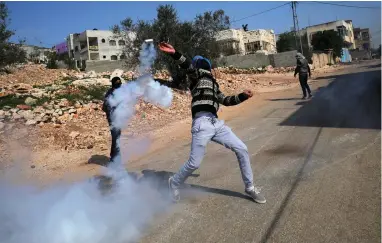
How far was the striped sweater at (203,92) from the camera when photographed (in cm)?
413

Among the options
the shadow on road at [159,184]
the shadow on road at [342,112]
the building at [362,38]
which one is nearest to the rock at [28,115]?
the shadow on road at [159,184]

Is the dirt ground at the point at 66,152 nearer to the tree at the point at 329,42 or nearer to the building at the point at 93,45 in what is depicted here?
the tree at the point at 329,42

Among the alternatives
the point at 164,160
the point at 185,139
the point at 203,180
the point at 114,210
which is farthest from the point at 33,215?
the point at 185,139

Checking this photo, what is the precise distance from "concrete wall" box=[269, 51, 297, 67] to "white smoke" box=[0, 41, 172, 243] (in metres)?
33.3

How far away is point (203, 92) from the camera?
13.7ft

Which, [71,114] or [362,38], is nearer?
[71,114]

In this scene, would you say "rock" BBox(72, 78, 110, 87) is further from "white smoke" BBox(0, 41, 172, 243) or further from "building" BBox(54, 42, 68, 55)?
"building" BBox(54, 42, 68, 55)

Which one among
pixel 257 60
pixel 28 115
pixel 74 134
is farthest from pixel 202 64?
pixel 257 60

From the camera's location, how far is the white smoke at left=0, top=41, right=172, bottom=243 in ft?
11.6

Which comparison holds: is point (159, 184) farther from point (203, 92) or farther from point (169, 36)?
point (169, 36)

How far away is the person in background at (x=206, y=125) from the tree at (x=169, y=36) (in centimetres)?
1173

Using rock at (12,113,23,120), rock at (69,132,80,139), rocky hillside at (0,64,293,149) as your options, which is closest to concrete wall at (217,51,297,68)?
rocky hillside at (0,64,293,149)

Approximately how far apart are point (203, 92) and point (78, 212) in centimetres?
202

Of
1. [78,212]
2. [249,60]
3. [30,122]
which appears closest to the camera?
[78,212]
